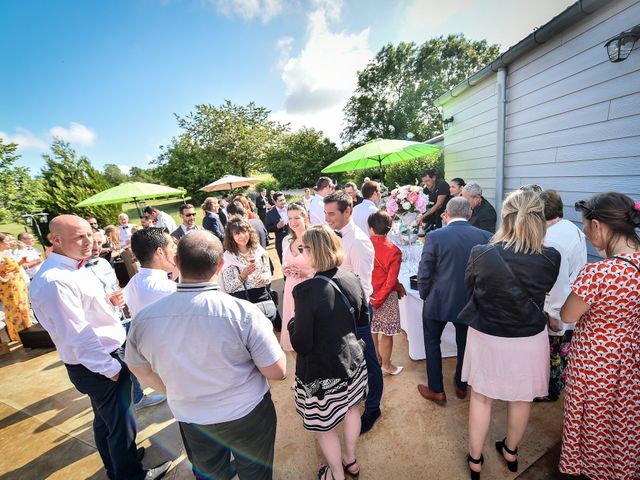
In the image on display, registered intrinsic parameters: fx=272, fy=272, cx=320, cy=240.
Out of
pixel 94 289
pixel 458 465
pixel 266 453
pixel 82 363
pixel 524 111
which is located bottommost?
pixel 458 465

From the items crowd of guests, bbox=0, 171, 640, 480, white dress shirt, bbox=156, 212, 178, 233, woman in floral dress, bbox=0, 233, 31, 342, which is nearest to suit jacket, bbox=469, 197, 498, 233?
crowd of guests, bbox=0, 171, 640, 480

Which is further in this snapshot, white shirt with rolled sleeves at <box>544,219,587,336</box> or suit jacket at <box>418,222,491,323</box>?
suit jacket at <box>418,222,491,323</box>

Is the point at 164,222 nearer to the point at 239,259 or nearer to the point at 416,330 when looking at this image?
the point at 239,259

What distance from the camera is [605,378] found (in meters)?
1.73

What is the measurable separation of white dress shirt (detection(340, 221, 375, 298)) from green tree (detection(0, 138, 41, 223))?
57.5 ft

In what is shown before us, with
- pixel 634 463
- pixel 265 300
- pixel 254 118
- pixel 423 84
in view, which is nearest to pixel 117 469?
pixel 265 300

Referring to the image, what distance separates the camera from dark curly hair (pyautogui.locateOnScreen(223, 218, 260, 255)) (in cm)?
314

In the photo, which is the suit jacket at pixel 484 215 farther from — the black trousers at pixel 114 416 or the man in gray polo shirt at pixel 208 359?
the black trousers at pixel 114 416

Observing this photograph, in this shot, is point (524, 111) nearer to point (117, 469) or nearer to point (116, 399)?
point (116, 399)

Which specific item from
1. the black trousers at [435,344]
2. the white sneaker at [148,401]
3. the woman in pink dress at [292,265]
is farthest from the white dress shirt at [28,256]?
the black trousers at [435,344]

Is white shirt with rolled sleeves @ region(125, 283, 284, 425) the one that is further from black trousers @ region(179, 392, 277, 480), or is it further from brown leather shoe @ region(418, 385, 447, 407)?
brown leather shoe @ region(418, 385, 447, 407)

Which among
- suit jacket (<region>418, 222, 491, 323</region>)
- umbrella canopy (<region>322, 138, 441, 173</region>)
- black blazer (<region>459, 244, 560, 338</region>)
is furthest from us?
umbrella canopy (<region>322, 138, 441, 173</region>)

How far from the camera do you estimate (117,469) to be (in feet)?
7.13

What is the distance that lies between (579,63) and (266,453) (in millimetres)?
5719
